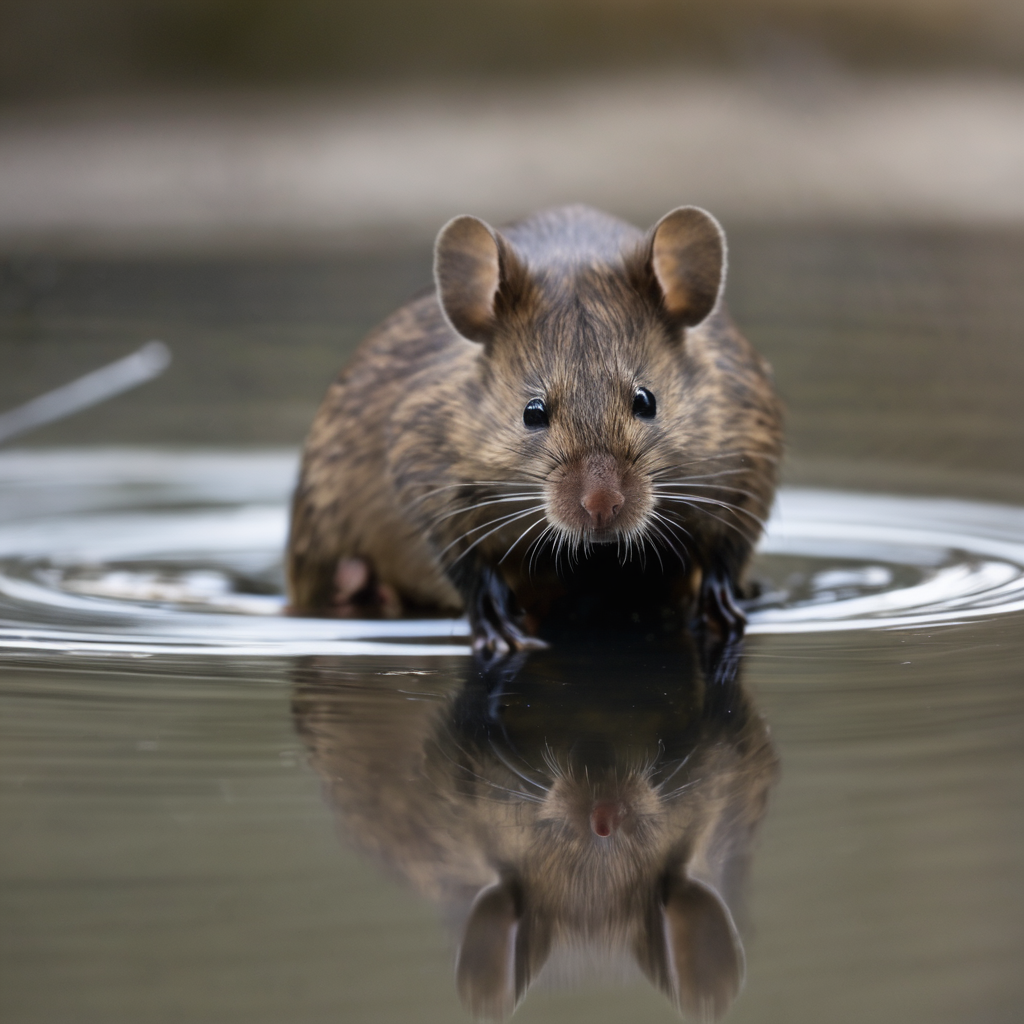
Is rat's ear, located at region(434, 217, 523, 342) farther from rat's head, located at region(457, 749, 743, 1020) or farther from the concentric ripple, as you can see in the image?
rat's head, located at region(457, 749, 743, 1020)

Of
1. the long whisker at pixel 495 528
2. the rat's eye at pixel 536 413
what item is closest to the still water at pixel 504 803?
the long whisker at pixel 495 528

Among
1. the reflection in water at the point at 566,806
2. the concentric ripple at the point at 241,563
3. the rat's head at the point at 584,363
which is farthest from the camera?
the concentric ripple at the point at 241,563

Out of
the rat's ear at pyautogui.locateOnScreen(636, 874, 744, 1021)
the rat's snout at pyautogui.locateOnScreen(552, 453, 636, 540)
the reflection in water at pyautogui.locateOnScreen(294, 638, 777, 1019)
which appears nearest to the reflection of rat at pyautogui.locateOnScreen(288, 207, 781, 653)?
the rat's snout at pyautogui.locateOnScreen(552, 453, 636, 540)

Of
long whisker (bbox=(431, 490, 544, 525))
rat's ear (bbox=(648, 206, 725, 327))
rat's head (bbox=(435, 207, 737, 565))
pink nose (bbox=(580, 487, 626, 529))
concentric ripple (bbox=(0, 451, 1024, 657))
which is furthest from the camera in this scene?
concentric ripple (bbox=(0, 451, 1024, 657))

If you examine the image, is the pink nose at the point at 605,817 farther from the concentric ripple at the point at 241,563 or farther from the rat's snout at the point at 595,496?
the concentric ripple at the point at 241,563

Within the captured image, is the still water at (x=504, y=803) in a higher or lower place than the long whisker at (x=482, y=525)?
lower

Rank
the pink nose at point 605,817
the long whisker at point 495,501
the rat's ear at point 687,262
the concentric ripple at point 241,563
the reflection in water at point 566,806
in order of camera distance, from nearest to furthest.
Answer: the reflection in water at point 566,806 < the pink nose at point 605,817 < the long whisker at point 495,501 < the rat's ear at point 687,262 < the concentric ripple at point 241,563

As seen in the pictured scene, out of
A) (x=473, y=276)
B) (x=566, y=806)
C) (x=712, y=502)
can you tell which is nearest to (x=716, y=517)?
(x=712, y=502)
